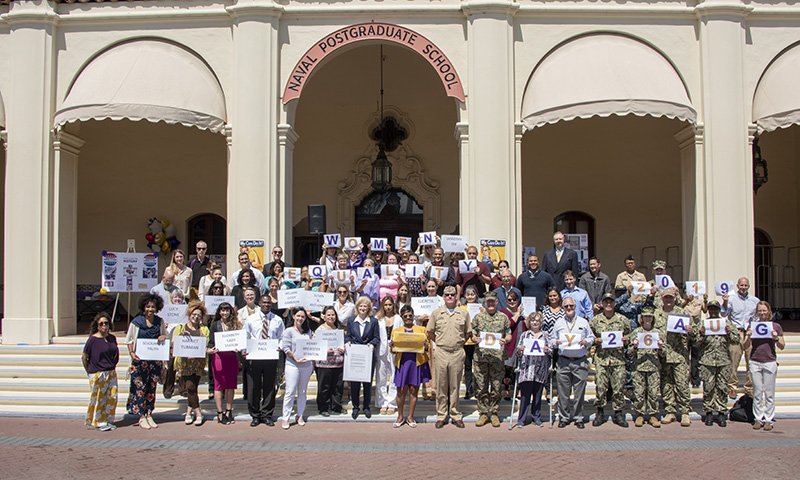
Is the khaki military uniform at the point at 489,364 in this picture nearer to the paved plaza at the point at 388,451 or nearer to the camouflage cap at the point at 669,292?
the paved plaza at the point at 388,451

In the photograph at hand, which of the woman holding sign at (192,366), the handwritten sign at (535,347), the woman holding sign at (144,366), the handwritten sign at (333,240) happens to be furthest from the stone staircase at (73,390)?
the handwritten sign at (333,240)

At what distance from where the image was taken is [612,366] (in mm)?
9734

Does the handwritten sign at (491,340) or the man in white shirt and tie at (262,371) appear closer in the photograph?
the handwritten sign at (491,340)

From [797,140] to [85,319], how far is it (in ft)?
59.1

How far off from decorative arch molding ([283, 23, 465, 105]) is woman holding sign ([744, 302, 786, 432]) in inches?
275

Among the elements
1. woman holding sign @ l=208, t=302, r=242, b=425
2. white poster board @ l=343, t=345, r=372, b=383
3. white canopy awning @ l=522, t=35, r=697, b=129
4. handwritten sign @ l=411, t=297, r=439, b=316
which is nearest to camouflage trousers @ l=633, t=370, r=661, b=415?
handwritten sign @ l=411, t=297, r=439, b=316

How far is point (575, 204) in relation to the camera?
58.4 ft

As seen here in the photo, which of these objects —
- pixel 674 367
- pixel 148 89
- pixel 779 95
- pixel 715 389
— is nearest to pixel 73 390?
pixel 148 89

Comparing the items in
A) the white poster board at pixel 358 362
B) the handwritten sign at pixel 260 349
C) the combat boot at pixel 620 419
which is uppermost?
the handwritten sign at pixel 260 349

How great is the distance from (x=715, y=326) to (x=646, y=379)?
46.4 inches

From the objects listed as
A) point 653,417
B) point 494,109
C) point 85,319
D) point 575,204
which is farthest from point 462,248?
point 85,319

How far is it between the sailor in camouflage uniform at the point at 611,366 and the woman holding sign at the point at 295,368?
398 cm

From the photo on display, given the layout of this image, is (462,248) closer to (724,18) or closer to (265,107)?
(265,107)

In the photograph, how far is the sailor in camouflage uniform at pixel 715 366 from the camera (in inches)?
383
